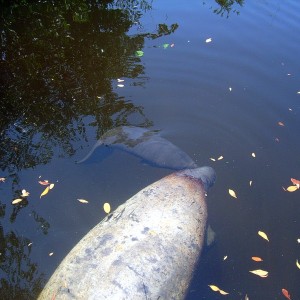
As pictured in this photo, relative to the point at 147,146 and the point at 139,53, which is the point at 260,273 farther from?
the point at 139,53

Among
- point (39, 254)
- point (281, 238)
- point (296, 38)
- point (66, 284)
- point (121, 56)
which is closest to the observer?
point (66, 284)

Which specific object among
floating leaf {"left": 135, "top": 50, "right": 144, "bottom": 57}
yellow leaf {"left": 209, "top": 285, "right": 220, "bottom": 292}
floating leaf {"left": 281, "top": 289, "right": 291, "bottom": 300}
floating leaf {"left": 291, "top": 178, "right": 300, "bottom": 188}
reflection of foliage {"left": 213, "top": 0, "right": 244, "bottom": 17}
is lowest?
yellow leaf {"left": 209, "top": 285, "right": 220, "bottom": 292}

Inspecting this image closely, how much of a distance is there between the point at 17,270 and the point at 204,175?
2.78 metres

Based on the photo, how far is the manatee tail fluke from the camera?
4.70 m

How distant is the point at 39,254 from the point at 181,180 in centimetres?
209

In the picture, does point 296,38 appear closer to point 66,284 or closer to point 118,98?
point 118,98

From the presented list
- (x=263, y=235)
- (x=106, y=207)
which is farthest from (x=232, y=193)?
(x=106, y=207)

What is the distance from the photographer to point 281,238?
464cm

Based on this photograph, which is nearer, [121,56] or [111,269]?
[111,269]

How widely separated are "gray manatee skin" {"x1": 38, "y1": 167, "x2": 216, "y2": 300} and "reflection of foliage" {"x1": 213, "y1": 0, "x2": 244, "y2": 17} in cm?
795

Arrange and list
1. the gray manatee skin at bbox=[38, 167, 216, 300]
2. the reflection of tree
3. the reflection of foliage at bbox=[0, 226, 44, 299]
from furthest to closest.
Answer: the reflection of tree, the reflection of foliage at bbox=[0, 226, 44, 299], the gray manatee skin at bbox=[38, 167, 216, 300]

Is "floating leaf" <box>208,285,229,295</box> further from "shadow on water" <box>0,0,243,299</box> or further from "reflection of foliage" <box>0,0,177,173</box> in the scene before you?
"reflection of foliage" <box>0,0,177,173</box>

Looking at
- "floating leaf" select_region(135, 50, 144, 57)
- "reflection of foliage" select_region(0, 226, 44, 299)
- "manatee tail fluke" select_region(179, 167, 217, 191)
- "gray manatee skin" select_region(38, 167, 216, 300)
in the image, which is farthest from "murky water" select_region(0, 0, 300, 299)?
"gray manatee skin" select_region(38, 167, 216, 300)

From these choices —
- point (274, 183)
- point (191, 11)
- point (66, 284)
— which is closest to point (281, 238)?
point (274, 183)
